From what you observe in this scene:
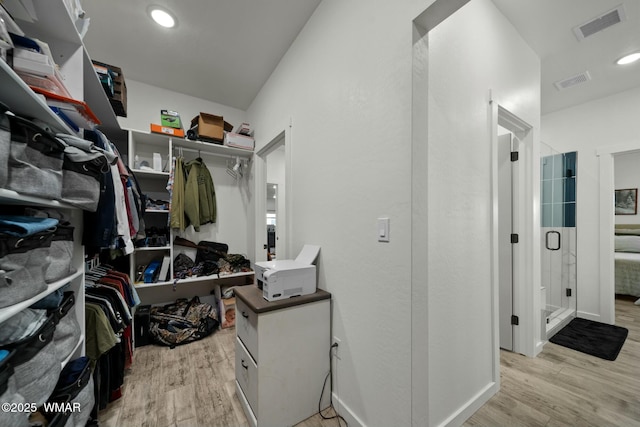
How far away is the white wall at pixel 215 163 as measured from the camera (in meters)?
2.88

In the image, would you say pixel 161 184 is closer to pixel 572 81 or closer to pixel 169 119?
pixel 169 119

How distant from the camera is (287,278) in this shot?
1542mm

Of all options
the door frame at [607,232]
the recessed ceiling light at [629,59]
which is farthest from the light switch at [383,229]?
the door frame at [607,232]

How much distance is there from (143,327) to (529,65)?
15.0 feet

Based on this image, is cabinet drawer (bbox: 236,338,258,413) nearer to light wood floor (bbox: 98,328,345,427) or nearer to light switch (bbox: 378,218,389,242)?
light wood floor (bbox: 98,328,345,427)

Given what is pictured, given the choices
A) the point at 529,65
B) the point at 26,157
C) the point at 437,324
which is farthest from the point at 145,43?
the point at 529,65

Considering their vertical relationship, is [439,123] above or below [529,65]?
below

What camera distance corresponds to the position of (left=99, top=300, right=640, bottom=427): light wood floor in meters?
1.50

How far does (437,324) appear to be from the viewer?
4.40 ft

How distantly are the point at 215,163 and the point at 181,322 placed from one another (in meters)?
2.04

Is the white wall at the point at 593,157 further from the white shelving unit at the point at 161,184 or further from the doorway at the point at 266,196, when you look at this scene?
the white shelving unit at the point at 161,184

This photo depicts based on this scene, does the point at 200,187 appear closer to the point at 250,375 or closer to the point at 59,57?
the point at 59,57

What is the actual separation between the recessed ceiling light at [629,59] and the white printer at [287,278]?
358 centimetres

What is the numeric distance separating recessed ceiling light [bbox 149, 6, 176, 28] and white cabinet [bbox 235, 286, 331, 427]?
7.53 ft
